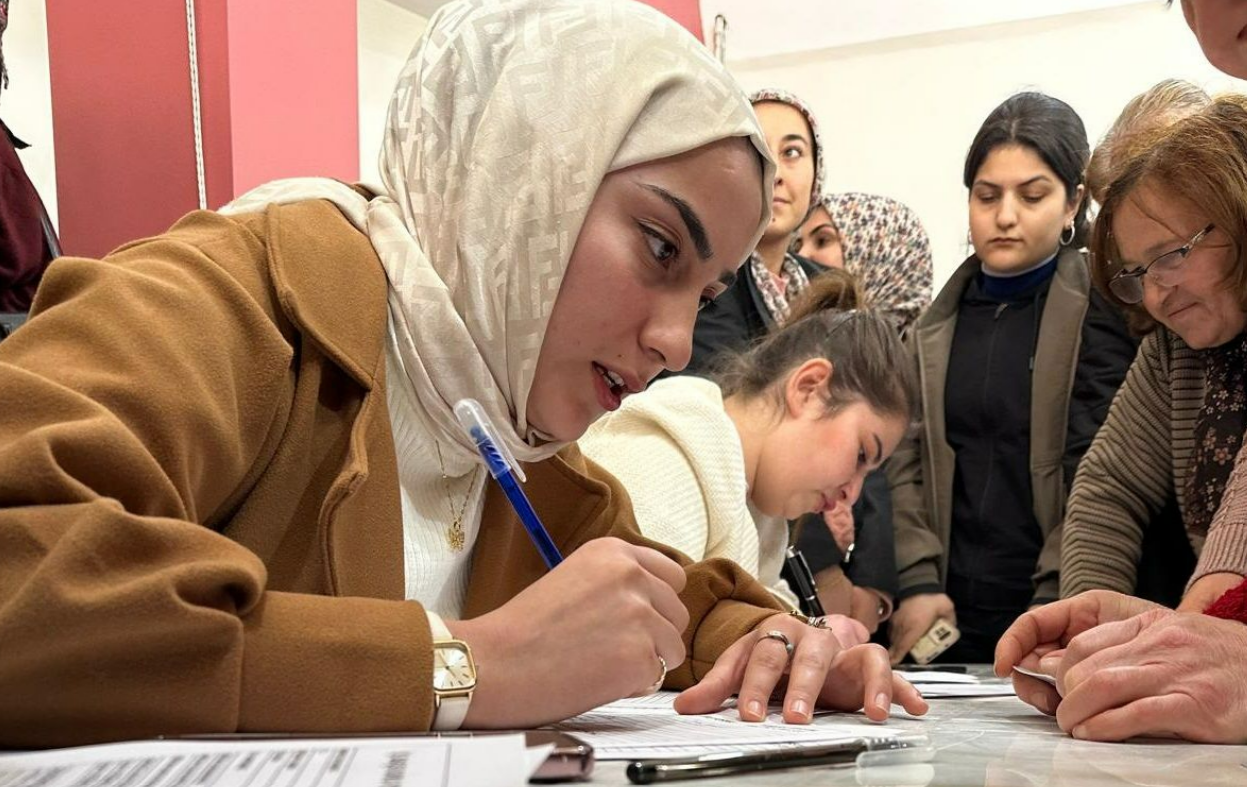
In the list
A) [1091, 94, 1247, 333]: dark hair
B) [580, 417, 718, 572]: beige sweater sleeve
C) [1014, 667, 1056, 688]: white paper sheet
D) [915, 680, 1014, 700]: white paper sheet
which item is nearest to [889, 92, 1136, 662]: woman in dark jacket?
[1091, 94, 1247, 333]: dark hair

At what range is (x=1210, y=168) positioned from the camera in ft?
6.42

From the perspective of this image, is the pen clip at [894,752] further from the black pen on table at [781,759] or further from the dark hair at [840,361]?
the dark hair at [840,361]

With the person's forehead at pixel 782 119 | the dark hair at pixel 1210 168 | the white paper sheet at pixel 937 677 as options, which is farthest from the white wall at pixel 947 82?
the white paper sheet at pixel 937 677

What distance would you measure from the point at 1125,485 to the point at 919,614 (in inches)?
20.2

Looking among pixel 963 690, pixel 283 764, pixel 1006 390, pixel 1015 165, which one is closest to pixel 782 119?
pixel 1015 165

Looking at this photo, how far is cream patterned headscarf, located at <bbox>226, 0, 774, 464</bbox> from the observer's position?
112cm

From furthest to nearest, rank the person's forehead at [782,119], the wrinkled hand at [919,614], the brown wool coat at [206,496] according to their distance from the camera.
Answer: the person's forehead at [782,119], the wrinkled hand at [919,614], the brown wool coat at [206,496]

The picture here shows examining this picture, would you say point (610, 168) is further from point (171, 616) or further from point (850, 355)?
point (850, 355)

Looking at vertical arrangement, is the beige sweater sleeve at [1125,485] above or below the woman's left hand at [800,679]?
below

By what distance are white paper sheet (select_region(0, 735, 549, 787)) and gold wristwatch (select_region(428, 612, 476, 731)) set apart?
0.09 metres

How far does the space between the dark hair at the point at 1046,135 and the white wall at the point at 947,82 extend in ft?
6.58

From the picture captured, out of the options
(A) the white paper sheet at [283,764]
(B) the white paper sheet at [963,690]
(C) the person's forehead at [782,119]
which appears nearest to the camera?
(A) the white paper sheet at [283,764]

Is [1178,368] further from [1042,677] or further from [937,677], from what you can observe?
[1042,677]

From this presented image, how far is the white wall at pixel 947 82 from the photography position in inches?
183
